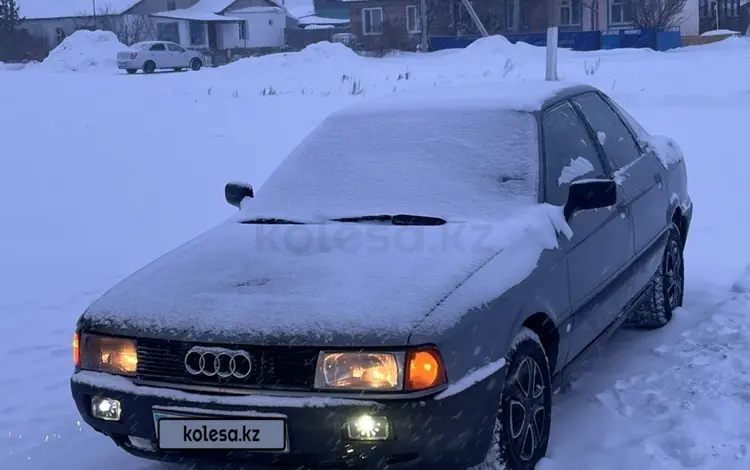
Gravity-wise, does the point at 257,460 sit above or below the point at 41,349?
above

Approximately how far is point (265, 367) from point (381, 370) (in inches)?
14.8

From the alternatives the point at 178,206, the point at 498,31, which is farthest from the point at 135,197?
the point at 498,31

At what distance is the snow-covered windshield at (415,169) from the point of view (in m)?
3.95

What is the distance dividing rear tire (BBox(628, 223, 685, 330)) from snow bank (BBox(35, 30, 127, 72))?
32.3m

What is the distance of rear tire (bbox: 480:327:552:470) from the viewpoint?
10.4 ft

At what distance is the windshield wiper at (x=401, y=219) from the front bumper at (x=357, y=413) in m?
0.90

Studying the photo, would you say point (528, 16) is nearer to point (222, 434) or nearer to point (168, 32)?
point (168, 32)

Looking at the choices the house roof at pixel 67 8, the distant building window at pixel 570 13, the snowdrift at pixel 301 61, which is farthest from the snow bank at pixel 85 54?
the distant building window at pixel 570 13

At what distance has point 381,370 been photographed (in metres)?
2.90

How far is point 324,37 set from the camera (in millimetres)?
54062

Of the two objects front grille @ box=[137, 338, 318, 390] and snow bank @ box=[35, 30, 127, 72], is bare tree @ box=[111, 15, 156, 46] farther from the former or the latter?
front grille @ box=[137, 338, 318, 390]

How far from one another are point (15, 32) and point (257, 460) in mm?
48832

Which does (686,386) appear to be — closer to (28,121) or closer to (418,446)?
(418,446)

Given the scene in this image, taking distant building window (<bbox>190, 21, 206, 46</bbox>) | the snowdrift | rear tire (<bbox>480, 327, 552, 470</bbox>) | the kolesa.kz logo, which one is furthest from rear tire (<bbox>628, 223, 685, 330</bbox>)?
distant building window (<bbox>190, 21, 206, 46</bbox>)
